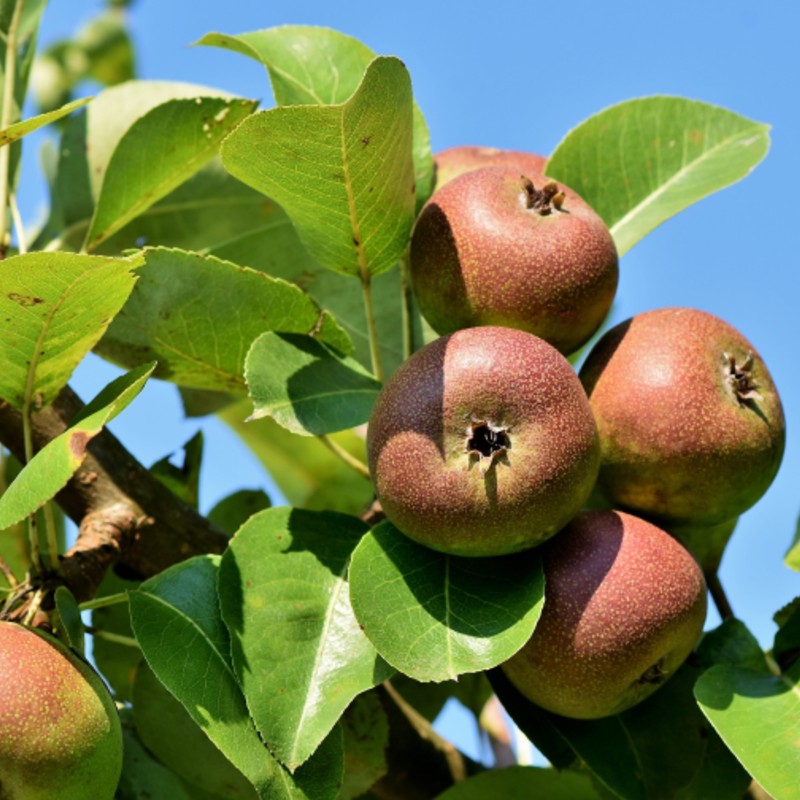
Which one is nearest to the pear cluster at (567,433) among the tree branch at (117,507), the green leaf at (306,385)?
the green leaf at (306,385)

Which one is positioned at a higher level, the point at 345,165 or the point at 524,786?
the point at 345,165

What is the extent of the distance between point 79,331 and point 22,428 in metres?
0.30

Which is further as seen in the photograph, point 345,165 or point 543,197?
point 543,197

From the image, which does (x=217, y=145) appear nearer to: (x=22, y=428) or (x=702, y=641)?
(x=22, y=428)

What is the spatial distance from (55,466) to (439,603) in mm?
482

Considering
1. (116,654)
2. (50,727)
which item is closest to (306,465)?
(116,654)

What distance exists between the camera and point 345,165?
5.36 feet

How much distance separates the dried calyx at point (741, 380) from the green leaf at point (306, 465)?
888 mm

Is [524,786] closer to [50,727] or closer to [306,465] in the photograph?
[50,727]

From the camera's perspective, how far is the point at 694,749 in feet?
5.74

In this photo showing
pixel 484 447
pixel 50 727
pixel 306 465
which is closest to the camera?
pixel 50 727

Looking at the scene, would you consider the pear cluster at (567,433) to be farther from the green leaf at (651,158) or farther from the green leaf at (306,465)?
the green leaf at (306,465)

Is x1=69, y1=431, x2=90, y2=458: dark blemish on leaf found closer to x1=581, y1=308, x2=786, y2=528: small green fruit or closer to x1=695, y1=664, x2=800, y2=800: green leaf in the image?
x1=581, y1=308, x2=786, y2=528: small green fruit

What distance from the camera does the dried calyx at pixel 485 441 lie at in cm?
149
